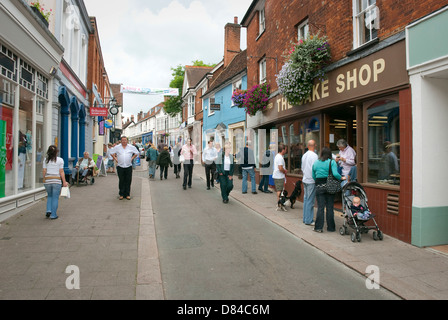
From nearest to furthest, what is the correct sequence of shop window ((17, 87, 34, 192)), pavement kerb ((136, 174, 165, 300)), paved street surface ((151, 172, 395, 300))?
pavement kerb ((136, 174, 165, 300))
paved street surface ((151, 172, 395, 300))
shop window ((17, 87, 34, 192))

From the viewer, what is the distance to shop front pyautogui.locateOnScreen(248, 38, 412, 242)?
5945 mm

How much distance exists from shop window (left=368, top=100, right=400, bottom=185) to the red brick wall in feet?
4.72

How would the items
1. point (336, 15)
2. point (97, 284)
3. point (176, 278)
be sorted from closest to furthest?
point (97, 284) < point (176, 278) < point (336, 15)

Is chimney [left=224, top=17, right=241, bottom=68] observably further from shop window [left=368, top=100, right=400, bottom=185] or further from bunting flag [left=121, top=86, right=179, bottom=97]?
shop window [left=368, top=100, right=400, bottom=185]

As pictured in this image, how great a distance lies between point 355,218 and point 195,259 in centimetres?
305

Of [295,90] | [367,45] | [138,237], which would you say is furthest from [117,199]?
[367,45]

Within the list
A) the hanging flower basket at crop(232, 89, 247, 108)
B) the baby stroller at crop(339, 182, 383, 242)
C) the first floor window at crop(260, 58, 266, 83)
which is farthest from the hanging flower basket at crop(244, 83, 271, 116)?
the baby stroller at crop(339, 182, 383, 242)

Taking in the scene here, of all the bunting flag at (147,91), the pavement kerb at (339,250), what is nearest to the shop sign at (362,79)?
the pavement kerb at (339,250)

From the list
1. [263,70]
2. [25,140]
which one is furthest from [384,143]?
[25,140]

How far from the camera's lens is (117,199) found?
9.67 metres

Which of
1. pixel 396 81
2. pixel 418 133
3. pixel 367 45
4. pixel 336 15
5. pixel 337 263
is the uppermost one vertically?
pixel 336 15

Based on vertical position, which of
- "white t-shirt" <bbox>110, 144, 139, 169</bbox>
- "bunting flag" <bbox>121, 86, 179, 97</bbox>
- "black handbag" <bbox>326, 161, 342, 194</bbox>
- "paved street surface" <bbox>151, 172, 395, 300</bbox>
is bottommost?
"paved street surface" <bbox>151, 172, 395, 300</bbox>

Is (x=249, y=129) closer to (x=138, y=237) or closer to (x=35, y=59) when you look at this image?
(x=35, y=59)

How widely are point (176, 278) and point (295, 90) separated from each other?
21.7ft
